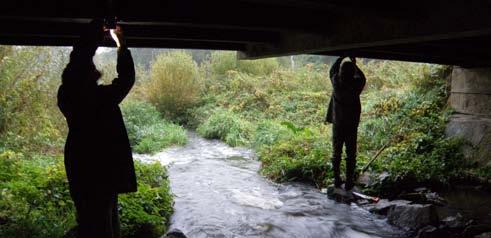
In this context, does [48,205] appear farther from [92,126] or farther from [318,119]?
[318,119]

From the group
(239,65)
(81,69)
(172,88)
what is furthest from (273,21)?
(239,65)

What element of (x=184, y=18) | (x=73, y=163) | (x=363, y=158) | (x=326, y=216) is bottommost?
(x=326, y=216)

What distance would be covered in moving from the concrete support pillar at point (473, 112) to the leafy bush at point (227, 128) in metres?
6.53

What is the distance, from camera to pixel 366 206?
758cm

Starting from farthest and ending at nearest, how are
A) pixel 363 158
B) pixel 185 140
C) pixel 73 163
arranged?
pixel 185 140 < pixel 363 158 < pixel 73 163

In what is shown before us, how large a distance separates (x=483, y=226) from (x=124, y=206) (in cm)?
531

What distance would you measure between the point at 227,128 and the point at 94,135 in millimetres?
12104

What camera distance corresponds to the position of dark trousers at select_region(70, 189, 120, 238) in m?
3.71

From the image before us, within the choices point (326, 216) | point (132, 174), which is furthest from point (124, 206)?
point (326, 216)

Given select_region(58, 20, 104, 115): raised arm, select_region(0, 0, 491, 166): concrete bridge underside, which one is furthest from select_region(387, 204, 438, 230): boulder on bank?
select_region(58, 20, 104, 115): raised arm

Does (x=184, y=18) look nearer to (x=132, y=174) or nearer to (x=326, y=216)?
(x=132, y=174)

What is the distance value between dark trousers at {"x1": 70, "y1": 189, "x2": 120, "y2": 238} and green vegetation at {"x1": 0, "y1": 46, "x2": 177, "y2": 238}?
1580 mm

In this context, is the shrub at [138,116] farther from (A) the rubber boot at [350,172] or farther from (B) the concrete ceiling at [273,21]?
(B) the concrete ceiling at [273,21]

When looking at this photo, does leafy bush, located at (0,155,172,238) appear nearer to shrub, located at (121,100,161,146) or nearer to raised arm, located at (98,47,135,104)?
raised arm, located at (98,47,135,104)
